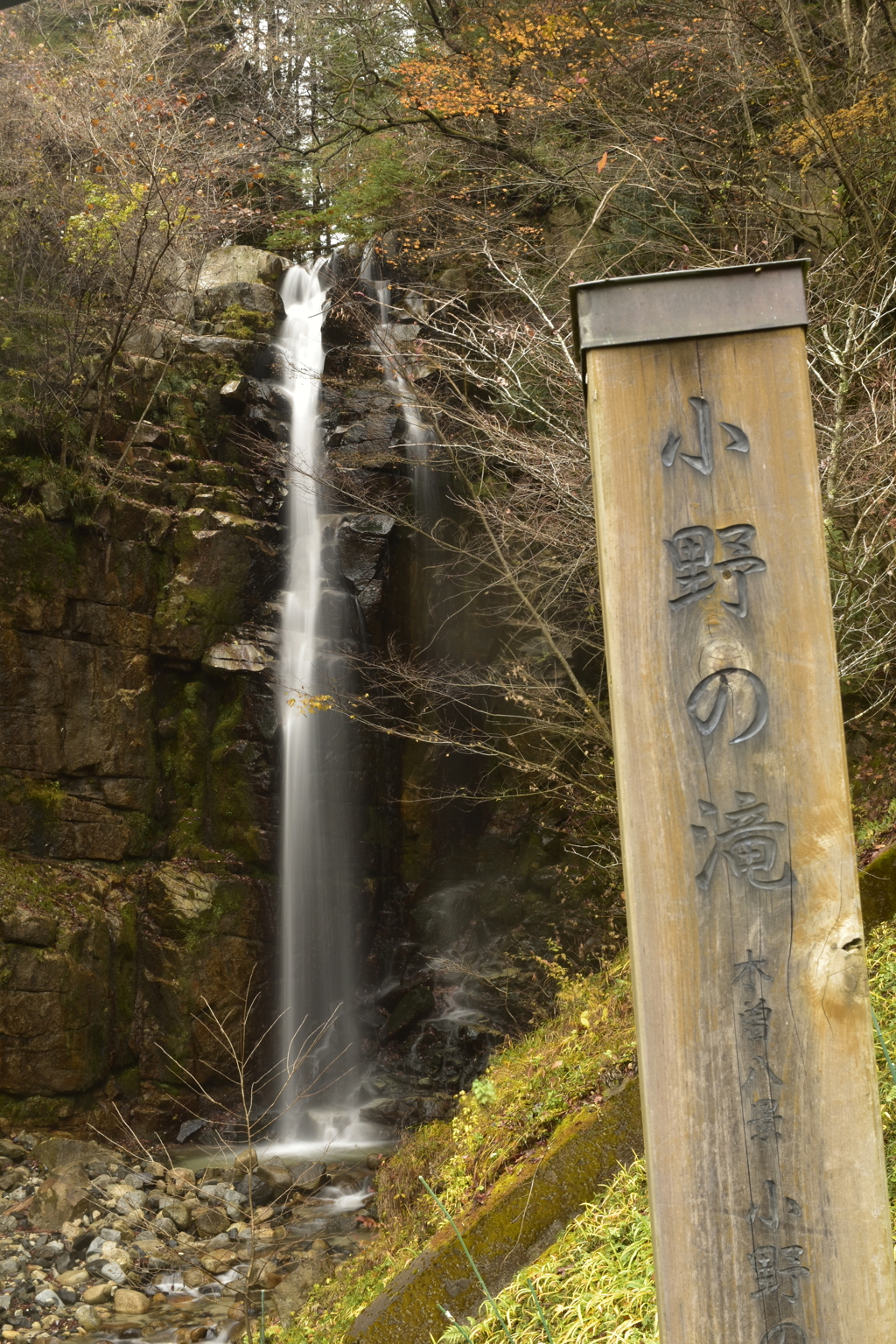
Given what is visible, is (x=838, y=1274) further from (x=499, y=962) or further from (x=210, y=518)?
(x=210, y=518)

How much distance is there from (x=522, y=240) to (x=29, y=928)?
8.13 meters

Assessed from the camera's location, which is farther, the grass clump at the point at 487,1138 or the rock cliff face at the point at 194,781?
the rock cliff face at the point at 194,781

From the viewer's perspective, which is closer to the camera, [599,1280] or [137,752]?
[599,1280]

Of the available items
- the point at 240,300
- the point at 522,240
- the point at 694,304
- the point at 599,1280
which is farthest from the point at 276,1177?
the point at 240,300

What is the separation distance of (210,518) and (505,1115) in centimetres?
772

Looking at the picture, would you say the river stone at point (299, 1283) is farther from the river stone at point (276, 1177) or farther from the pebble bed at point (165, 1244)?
the river stone at point (276, 1177)

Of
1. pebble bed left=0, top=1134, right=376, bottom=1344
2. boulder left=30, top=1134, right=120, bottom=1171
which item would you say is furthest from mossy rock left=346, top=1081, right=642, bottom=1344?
boulder left=30, top=1134, right=120, bottom=1171

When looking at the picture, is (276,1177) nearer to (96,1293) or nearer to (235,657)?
(96,1293)

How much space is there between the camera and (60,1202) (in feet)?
23.2

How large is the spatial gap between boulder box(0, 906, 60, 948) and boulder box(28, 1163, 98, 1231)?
2007 mm

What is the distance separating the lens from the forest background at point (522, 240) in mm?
7059

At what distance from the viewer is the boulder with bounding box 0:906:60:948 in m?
8.39

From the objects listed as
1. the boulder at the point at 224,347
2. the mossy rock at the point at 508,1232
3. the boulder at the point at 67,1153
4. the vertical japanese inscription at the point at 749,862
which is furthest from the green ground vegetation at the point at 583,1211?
the boulder at the point at 224,347

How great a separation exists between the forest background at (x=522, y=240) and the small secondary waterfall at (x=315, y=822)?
636 millimetres
